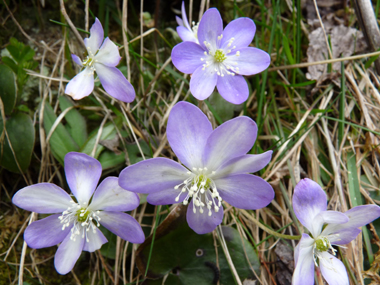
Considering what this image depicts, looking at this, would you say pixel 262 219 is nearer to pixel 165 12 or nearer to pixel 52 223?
pixel 52 223

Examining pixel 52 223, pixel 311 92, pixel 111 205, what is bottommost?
pixel 52 223

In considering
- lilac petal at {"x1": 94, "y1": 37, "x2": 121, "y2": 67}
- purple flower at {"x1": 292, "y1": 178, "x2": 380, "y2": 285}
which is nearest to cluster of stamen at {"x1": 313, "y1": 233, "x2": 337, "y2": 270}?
purple flower at {"x1": 292, "y1": 178, "x2": 380, "y2": 285}

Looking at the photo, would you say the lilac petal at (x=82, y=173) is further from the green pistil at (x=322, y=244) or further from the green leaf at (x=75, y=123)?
the green pistil at (x=322, y=244)

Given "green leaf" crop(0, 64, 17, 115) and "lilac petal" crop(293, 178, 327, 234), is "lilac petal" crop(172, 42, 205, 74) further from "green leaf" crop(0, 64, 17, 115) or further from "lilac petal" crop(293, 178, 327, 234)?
"green leaf" crop(0, 64, 17, 115)

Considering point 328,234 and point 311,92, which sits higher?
point 311,92

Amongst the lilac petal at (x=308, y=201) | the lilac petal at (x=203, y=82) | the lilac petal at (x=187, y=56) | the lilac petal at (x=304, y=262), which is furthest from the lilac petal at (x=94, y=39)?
the lilac petal at (x=304, y=262)

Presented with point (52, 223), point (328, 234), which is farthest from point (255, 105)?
point (52, 223)
